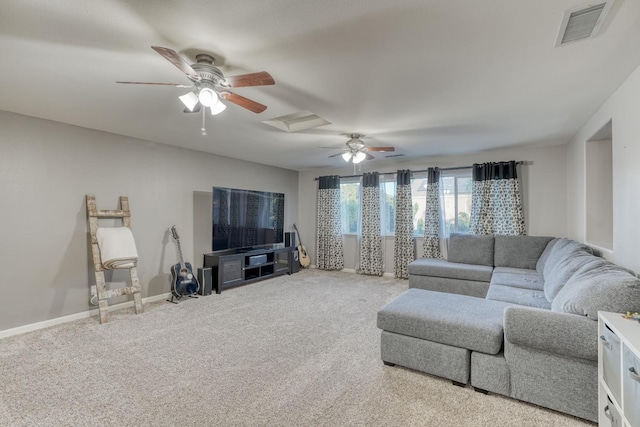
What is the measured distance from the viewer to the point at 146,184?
4.21 m

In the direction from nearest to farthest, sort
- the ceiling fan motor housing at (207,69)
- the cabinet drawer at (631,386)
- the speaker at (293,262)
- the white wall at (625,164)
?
the cabinet drawer at (631,386) → the ceiling fan motor housing at (207,69) → the white wall at (625,164) → the speaker at (293,262)

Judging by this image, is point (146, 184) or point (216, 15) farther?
point (146, 184)

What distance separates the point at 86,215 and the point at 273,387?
10.4ft

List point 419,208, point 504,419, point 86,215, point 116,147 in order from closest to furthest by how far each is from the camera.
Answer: point 504,419, point 86,215, point 116,147, point 419,208

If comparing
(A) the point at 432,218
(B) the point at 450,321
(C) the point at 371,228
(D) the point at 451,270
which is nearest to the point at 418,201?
(A) the point at 432,218

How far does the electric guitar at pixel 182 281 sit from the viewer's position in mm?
4230

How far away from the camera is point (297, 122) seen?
11.8 feet

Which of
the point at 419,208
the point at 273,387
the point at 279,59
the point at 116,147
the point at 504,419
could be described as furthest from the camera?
the point at 419,208

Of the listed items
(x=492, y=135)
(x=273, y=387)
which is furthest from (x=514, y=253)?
(x=273, y=387)

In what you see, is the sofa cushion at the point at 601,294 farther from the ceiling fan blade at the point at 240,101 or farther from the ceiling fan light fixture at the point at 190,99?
the ceiling fan light fixture at the point at 190,99

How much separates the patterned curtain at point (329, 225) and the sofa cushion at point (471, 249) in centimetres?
236

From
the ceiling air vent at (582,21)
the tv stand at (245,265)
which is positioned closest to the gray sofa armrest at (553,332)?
the ceiling air vent at (582,21)

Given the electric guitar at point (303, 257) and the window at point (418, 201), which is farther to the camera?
the electric guitar at point (303, 257)

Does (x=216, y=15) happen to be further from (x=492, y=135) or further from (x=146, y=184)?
(x=492, y=135)
